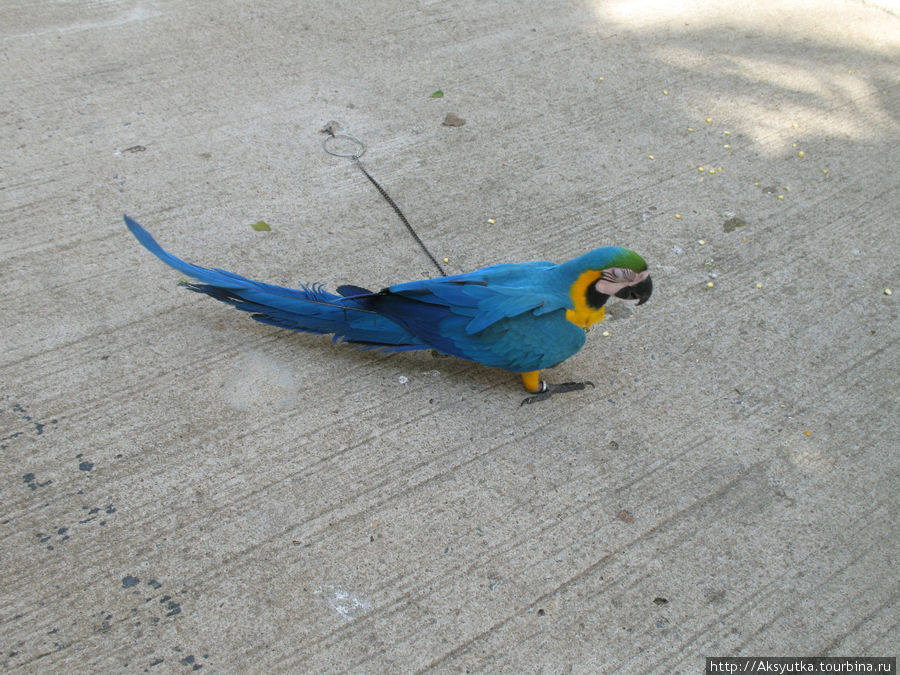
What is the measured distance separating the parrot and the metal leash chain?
521 millimetres

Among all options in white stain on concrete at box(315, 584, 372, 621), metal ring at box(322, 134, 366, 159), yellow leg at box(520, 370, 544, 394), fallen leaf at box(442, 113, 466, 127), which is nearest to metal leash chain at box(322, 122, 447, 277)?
metal ring at box(322, 134, 366, 159)

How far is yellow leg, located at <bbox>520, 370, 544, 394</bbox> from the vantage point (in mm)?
2135

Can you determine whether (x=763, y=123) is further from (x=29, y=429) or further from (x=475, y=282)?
(x=29, y=429)

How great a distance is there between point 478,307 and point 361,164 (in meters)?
1.33

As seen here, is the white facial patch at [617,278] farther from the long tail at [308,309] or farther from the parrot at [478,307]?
the long tail at [308,309]

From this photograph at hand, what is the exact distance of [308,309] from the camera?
208 cm

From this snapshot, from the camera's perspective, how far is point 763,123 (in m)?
3.33

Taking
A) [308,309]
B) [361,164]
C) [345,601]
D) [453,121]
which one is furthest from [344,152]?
[345,601]

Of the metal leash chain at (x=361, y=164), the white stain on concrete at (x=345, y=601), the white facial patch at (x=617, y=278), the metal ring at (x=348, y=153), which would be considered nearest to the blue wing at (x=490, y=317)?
the white facial patch at (x=617, y=278)

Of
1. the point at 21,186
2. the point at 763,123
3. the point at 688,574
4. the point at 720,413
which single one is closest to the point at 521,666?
the point at 688,574

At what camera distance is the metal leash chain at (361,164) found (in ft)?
8.64

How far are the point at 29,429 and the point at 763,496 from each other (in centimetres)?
224

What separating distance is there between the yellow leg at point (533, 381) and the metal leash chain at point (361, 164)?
59cm

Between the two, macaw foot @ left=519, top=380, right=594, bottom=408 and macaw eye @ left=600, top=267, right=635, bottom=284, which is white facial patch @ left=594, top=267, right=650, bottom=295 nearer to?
macaw eye @ left=600, top=267, right=635, bottom=284
